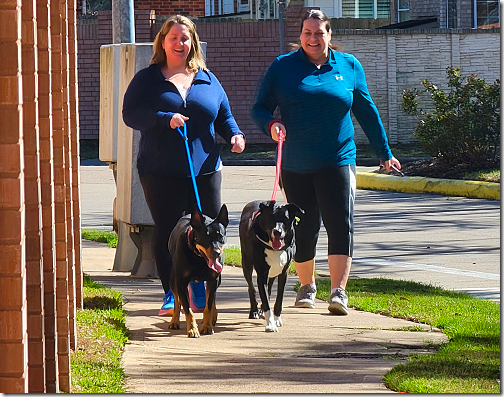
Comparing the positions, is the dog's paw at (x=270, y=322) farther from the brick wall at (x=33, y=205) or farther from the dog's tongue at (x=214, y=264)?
the brick wall at (x=33, y=205)

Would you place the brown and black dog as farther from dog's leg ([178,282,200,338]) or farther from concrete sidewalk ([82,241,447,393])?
concrete sidewalk ([82,241,447,393])

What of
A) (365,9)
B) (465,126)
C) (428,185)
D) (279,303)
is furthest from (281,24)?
(279,303)

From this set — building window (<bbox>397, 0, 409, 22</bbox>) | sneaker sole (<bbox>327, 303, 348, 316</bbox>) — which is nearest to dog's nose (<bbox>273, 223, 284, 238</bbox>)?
sneaker sole (<bbox>327, 303, 348, 316</bbox>)

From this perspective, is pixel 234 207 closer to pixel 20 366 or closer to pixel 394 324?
pixel 394 324

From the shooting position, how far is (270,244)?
589cm

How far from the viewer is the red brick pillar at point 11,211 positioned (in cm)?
A: 291

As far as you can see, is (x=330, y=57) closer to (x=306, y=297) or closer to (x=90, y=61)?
(x=306, y=297)

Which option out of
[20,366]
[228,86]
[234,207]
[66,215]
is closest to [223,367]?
[66,215]

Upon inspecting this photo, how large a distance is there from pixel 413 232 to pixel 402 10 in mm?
19383

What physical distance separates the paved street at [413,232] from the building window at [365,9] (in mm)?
15042

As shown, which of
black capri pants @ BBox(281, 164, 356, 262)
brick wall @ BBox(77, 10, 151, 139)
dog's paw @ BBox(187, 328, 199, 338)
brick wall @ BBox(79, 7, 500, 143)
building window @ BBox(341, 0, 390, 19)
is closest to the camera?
dog's paw @ BBox(187, 328, 199, 338)

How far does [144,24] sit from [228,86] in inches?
99.7

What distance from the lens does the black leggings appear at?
6.31 meters

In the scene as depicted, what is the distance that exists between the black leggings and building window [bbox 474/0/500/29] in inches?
855
